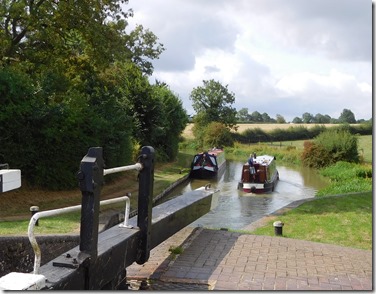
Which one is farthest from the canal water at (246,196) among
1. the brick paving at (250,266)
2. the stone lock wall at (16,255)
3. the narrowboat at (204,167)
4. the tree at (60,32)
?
the tree at (60,32)

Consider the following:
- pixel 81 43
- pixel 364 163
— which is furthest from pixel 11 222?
pixel 364 163

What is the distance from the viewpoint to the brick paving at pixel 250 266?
202 inches

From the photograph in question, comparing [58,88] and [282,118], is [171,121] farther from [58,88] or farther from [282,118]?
[282,118]

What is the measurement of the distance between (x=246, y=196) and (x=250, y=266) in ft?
54.4

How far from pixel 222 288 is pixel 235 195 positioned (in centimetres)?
1793

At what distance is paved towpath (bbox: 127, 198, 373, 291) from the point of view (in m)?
5.13

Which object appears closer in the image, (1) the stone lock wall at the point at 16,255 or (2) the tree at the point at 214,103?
(1) the stone lock wall at the point at 16,255

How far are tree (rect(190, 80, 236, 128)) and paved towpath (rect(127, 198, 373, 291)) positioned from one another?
52.1m

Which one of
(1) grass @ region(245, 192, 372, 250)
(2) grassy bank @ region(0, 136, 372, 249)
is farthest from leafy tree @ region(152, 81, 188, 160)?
(1) grass @ region(245, 192, 372, 250)

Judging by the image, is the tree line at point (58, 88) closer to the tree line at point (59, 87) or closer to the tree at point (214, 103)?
the tree line at point (59, 87)

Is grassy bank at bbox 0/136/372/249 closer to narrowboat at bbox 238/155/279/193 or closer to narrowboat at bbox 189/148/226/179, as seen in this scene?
narrowboat at bbox 238/155/279/193

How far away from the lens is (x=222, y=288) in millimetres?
4941

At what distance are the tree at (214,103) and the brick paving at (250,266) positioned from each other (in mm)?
52029

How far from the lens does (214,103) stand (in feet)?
201
